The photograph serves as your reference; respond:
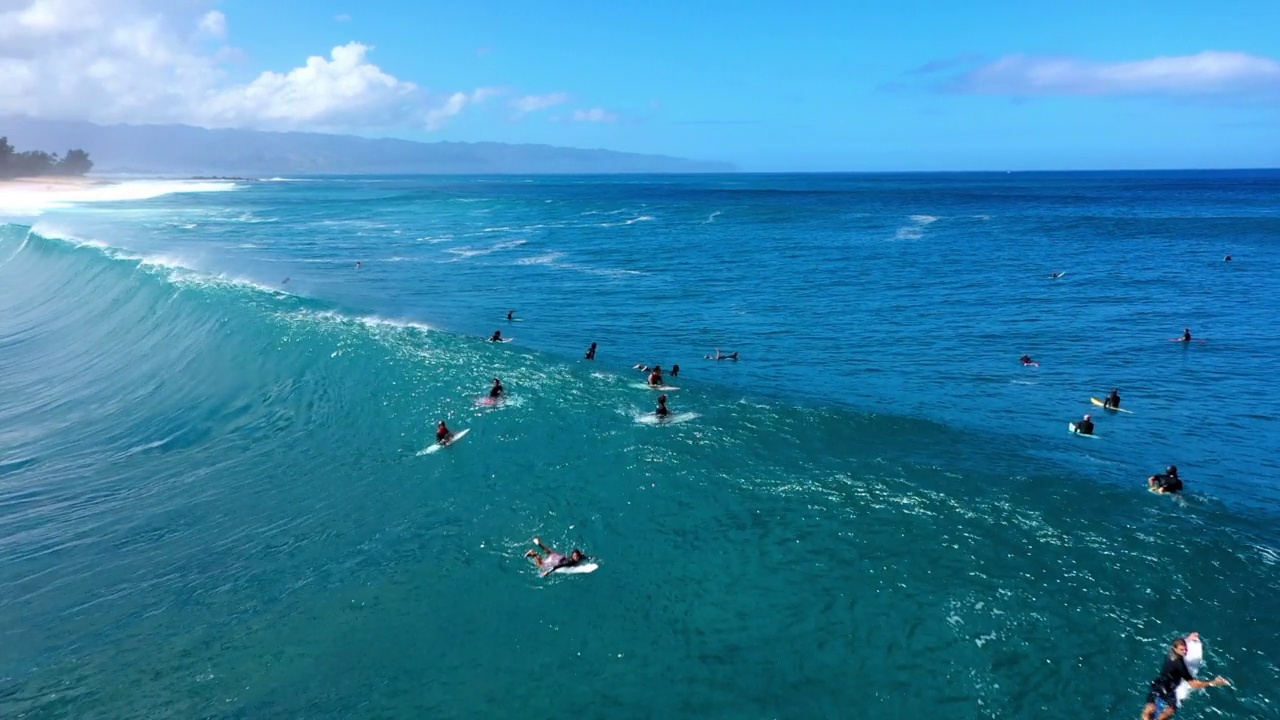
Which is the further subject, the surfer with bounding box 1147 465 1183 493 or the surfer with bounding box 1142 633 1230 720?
the surfer with bounding box 1147 465 1183 493

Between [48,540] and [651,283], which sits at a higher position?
[651,283]

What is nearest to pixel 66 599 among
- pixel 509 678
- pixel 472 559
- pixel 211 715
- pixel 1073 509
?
pixel 211 715

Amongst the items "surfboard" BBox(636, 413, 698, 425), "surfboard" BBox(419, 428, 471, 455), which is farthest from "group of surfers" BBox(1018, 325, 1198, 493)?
"surfboard" BBox(419, 428, 471, 455)

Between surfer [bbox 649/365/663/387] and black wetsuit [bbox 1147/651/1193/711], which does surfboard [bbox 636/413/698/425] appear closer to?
surfer [bbox 649/365/663/387]

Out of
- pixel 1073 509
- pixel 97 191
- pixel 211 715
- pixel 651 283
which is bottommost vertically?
pixel 211 715

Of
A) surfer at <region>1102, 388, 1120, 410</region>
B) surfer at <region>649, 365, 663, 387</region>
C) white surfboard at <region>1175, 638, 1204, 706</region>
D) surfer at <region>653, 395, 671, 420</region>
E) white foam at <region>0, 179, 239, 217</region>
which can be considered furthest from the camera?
white foam at <region>0, 179, 239, 217</region>

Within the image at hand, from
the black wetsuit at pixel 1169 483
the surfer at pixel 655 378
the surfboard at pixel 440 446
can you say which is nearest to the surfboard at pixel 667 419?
the surfer at pixel 655 378

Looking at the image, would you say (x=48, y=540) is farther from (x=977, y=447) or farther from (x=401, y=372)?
(x=977, y=447)
